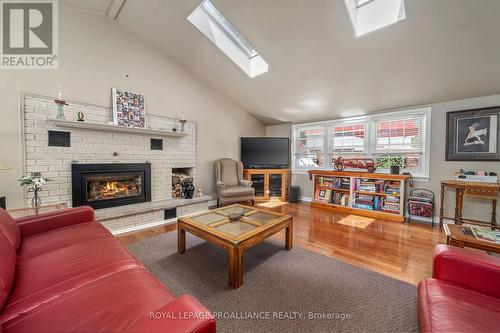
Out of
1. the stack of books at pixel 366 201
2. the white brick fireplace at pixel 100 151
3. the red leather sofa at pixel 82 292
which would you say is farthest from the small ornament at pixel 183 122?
the stack of books at pixel 366 201

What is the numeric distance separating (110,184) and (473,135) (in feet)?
17.7

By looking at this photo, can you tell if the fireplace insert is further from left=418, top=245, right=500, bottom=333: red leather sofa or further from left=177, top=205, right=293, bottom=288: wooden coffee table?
left=418, top=245, right=500, bottom=333: red leather sofa

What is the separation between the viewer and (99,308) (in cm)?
88

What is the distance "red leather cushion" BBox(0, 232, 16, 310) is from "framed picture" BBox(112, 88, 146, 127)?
2.29 m

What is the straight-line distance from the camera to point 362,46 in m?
2.50

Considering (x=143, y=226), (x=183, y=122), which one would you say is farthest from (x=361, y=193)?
(x=143, y=226)

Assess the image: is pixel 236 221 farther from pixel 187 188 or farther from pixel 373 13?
pixel 373 13

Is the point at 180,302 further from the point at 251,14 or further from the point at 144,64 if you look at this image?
the point at 144,64

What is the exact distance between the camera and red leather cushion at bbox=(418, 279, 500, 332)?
33.4 inches

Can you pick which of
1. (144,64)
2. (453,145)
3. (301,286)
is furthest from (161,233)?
(453,145)

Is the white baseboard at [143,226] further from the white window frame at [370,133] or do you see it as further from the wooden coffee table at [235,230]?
the white window frame at [370,133]

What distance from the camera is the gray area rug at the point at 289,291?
1.33 metres

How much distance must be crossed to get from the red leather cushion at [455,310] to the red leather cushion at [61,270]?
60.7 inches

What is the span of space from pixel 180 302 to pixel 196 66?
151 inches
